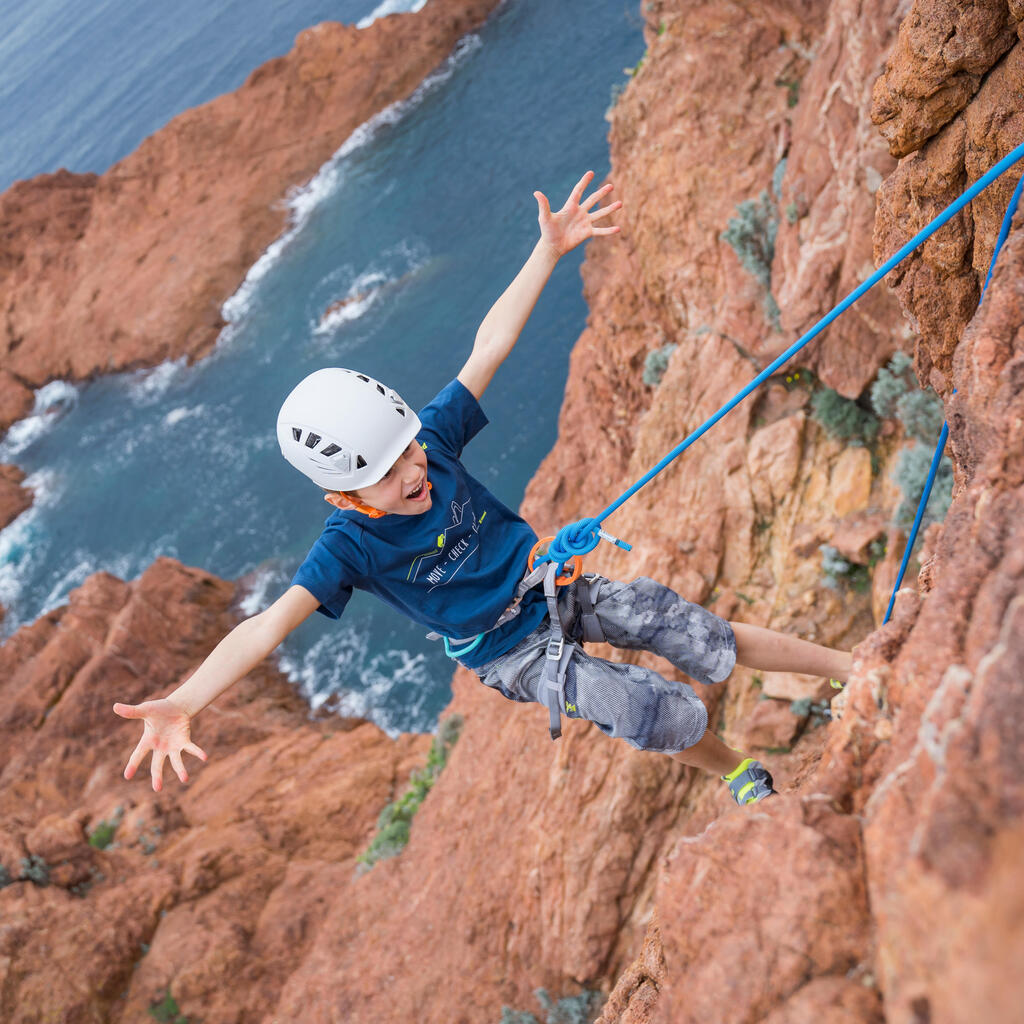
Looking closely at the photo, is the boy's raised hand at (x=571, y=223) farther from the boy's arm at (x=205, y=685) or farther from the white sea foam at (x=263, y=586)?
the white sea foam at (x=263, y=586)

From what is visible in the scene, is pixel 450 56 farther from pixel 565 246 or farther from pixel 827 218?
pixel 565 246

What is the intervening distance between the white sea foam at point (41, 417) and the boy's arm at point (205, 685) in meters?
35.1

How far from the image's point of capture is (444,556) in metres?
4.08

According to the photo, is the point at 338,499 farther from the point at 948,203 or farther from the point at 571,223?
the point at 948,203

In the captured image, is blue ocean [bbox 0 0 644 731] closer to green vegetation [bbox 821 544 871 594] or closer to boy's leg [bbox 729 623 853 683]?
green vegetation [bbox 821 544 871 594]

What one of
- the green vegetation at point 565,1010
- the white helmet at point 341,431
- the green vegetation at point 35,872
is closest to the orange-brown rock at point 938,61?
the white helmet at point 341,431

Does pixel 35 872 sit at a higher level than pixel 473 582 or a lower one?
lower

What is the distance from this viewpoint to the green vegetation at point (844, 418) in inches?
290

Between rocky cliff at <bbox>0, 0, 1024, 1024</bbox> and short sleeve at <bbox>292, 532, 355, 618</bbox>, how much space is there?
1.90m

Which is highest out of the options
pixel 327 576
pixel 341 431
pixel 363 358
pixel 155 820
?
pixel 341 431

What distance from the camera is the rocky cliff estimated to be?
1.95 meters

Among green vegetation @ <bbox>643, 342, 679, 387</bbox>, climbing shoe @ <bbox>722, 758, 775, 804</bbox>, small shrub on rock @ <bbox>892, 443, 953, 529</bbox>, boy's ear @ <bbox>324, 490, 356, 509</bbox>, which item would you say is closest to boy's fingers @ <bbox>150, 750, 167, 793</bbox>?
boy's ear @ <bbox>324, 490, 356, 509</bbox>

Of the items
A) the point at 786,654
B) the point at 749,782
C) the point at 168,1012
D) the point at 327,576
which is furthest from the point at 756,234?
the point at 168,1012

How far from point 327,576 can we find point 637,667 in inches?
61.1
